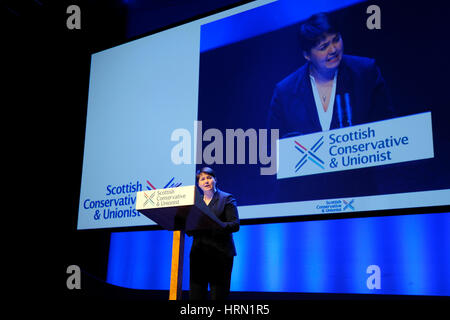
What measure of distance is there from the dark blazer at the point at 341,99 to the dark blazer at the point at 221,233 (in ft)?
4.24

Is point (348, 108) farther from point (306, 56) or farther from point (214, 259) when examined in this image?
point (214, 259)

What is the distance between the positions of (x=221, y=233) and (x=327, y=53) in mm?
1898

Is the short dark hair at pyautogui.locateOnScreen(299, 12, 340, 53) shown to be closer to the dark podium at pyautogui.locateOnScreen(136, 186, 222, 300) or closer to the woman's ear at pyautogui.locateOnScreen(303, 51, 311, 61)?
the woman's ear at pyautogui.locateOnScreen(303, 51, 311, 61)

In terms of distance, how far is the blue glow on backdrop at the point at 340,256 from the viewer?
11.3ft

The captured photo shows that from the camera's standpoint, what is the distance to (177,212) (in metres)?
2.26

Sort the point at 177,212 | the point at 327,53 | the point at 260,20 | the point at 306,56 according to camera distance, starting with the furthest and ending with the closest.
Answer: the point at 260,20 → the point at 306,56 → the point at 327,53 → the point at 177,212

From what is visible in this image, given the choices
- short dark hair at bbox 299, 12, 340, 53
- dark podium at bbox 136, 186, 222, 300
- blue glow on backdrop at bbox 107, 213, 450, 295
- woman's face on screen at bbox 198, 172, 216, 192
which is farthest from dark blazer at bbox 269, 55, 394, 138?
dark podium at bbox 136, 186, 222, 300

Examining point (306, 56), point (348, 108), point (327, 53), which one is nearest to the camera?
point (348, 108)

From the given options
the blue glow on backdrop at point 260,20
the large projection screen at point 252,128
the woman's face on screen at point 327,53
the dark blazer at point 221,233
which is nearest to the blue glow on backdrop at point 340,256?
the large projection screen at point 252,128

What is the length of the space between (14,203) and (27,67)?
1342mm

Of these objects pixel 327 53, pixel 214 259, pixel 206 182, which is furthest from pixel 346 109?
pixel 214 259

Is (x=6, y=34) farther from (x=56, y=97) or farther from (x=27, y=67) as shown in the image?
(x=56, y=97)

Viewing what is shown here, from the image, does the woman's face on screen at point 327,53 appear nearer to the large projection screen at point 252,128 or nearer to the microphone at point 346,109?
the large projection screen at point 252,128

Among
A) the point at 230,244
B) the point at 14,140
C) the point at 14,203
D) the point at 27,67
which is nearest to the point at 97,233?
the point at 14,203
